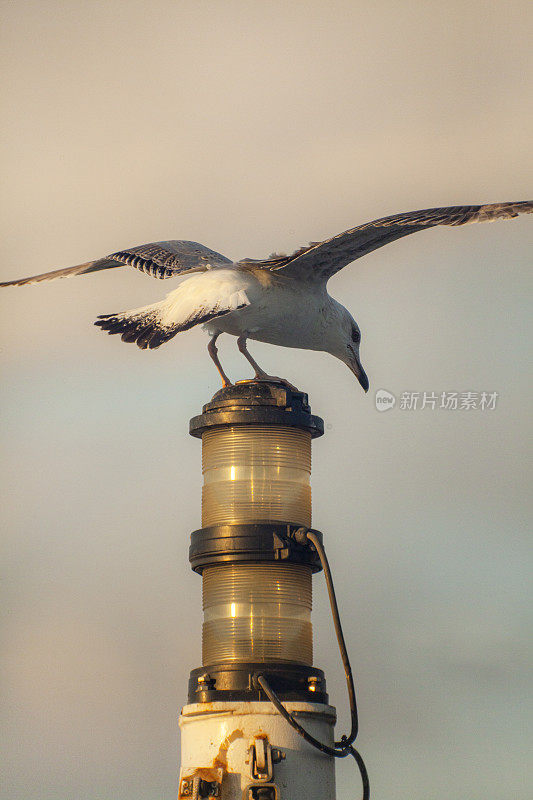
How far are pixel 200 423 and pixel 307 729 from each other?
3.91 ft

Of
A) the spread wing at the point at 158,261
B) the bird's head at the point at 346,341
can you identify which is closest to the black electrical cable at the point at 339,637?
the bird's head at the point at 346,341

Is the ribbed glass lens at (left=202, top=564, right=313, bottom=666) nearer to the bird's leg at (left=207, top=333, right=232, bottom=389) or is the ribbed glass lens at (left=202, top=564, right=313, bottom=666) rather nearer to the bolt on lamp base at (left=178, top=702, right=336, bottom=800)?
the bolt on lamp base at (left=178, top=702, right=336, bottom=800)

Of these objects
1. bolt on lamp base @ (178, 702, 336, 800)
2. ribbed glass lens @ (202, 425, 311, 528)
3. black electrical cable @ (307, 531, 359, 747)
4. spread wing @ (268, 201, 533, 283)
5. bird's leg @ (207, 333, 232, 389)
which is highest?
spread wing @ (268, 201, 533, 283)

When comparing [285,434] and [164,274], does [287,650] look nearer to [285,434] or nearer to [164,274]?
[285,434]

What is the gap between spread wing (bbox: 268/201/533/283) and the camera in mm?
4836

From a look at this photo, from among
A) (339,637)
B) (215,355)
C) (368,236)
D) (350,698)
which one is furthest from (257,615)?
(368,236)

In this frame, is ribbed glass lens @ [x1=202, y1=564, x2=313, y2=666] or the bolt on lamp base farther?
ribbed glass lens @ [x1=202, y1=564, x2=313, y2=666]

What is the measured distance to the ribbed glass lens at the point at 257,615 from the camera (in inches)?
144

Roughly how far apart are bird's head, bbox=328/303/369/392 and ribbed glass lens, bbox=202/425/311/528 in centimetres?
141

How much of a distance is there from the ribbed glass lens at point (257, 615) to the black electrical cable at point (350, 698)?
14cm

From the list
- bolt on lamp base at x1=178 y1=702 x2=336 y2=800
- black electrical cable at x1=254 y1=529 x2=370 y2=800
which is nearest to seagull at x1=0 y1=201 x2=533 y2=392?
black electrical cable at x1=254 y1=529 x2=370 y2=800

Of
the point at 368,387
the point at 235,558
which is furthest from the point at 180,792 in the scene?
the point at 368,387

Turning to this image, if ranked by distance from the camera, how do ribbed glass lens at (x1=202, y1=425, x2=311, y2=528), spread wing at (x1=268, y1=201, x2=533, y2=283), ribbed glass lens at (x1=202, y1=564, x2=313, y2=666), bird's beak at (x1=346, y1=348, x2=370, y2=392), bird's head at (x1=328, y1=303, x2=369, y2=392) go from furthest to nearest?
bird's beak at (x1=346, y1=348, x2=370, y2=392), bird's head at (x1=328, y1=303, x2=369, y2=392), spread wing at (x1=268, y1=201, x2=533, y2=283), ribbed glass lens at (x1=202, y1=425, x2=311, y2=528), ribbed glass lens at (x1=202, y1=564, x2=313, y2=666)

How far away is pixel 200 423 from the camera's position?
396 centimetres
